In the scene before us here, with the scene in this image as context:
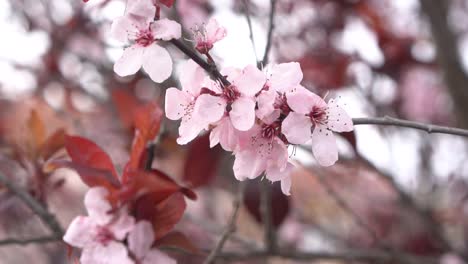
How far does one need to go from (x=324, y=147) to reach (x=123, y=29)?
11.3 inches

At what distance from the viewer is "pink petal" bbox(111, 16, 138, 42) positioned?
0.64 meters

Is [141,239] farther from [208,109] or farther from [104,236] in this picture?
[208,109]

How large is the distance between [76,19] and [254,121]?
1381 millimetres

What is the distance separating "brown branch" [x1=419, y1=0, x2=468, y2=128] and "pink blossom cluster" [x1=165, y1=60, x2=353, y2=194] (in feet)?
3.23

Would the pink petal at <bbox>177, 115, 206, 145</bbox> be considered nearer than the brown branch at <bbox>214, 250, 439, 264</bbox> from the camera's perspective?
Yes

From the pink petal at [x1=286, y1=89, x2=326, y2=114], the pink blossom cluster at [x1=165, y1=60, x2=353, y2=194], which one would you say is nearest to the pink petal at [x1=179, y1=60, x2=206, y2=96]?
the pink blossom cluster at [x1=165, y1=60, x2=353, y2=194]

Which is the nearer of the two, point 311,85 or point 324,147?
point 324,147

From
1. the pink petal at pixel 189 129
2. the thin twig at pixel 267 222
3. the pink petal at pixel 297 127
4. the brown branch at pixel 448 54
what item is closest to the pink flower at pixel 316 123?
the pink petal at pixel 297 127

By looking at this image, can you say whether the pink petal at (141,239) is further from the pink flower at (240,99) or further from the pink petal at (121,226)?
the pink flower at (240,99)

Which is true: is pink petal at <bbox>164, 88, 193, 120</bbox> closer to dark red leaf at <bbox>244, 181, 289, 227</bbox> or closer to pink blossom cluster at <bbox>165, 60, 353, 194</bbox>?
pink blossom cluster at <bbox>165, 60, 353, 194</bbox>

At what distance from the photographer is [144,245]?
688 mm

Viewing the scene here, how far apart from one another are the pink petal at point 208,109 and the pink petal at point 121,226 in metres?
0.18

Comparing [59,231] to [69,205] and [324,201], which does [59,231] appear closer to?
[69,205]

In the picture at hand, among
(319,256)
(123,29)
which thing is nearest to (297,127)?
(123,29)
